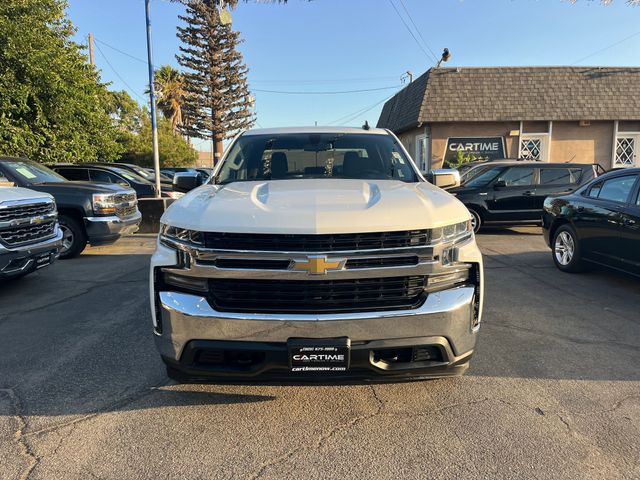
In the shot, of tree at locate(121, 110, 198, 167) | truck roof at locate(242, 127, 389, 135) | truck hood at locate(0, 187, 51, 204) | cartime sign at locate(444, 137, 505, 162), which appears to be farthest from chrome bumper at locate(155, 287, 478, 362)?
tree at locate(121, 110, 198, 167)

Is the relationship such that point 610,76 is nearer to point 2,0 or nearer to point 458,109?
point 458,109

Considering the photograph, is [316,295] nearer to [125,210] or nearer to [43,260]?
[43,260]

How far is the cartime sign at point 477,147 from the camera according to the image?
1891 centimetres

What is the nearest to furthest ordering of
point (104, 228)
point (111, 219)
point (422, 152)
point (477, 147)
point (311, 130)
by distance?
point (311, 130) → point (104, 228) → point (111, 219) → point (477, 147) → point (422, 152)

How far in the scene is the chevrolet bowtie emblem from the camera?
247 centimetres

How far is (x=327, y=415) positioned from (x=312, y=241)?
→ 46.7 inches

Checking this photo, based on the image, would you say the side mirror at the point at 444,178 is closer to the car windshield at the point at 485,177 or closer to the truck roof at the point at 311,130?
the truck roof at the point at 311,130

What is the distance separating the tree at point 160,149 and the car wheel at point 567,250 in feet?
88.1

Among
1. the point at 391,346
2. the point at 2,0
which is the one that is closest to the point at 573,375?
the point at 391,346

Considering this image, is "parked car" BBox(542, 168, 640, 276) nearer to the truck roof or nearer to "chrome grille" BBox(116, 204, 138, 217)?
the truck roof

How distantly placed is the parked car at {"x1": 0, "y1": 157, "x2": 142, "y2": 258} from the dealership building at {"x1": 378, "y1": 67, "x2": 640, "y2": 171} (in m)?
13.3

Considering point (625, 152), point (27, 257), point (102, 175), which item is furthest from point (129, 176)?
point (625, 152)

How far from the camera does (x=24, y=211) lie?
5.55 m

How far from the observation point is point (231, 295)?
258 cm
